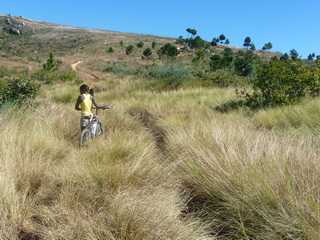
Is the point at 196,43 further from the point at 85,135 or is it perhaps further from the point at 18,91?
the point at 85,135

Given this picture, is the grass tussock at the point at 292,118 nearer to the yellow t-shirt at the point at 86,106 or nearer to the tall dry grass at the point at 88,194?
the yellow t-shirt at the point at 86,106

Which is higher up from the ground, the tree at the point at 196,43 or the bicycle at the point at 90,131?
the tree at the point at 196,43

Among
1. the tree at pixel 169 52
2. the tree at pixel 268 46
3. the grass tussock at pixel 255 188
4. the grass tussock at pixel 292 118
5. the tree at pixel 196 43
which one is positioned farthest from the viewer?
the tree at pixel 268 46

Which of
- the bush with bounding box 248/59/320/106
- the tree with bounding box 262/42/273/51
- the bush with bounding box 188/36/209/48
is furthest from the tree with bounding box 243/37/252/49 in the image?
the bush with bounding box 248/59/320/106

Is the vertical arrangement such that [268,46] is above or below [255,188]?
above

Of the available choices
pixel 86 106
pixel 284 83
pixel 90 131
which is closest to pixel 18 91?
pixel 86 106

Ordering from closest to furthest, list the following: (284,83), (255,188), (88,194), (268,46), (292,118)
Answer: (255,188)
(88,194)
(292,118)
(284,83)
(268,46)

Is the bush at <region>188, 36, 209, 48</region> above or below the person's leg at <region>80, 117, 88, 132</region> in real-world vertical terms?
above

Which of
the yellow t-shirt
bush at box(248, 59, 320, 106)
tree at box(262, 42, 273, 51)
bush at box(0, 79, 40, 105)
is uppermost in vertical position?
tree at box(262, 42, 273, 51)

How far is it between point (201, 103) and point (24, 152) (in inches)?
401

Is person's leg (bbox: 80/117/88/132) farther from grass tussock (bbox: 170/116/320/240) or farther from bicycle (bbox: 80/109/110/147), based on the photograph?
grass tussock (bbox: 170/116/320/240)

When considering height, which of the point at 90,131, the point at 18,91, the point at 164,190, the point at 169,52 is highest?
the point at 169,52

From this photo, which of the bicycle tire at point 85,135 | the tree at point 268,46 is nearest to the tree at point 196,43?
the tree at point 268,46

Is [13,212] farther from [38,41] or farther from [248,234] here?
[38,41]
